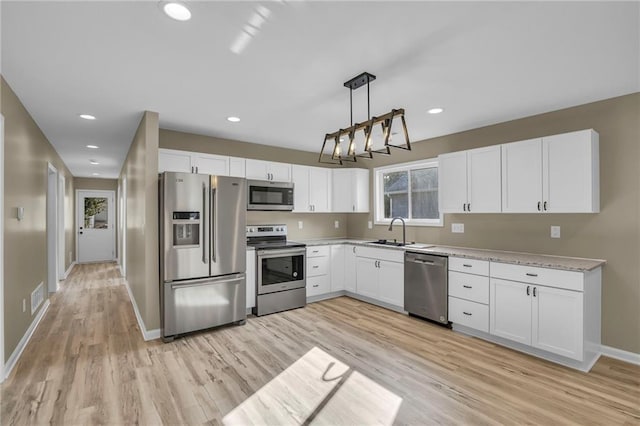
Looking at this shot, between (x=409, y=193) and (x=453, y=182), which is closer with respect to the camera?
(x=453, y=182)

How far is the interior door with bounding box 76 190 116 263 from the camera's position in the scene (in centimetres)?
881

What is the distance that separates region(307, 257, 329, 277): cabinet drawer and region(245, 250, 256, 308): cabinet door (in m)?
0.90

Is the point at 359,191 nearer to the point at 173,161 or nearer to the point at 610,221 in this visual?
the point at 173,161

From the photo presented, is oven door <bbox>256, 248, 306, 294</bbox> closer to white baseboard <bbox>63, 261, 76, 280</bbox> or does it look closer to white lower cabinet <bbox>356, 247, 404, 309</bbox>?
white lower cabinet <bbox>356, 247, 404, 309</bbox>

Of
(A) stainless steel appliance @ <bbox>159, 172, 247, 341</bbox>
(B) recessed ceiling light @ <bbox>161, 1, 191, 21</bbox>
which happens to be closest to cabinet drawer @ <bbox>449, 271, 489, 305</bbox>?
(A) stainless steel appliance @ <bbox>159, 172, 247, 341</bbox>

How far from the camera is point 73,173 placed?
8109 millimetres

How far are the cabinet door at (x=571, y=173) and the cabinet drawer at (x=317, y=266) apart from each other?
292 cm

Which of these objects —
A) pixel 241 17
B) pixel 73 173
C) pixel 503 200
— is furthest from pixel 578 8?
pixel 73 173

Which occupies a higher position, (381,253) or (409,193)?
(409,193)

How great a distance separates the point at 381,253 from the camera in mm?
4461

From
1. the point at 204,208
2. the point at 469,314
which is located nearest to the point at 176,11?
the point at 204,208

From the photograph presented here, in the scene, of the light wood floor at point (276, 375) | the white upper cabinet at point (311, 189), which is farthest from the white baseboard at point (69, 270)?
the white upper cabinet at point (311, 189)

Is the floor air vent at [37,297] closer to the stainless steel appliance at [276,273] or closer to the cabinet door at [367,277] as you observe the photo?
the stainless steel appliance at [276,273]

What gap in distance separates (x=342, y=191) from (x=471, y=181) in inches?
86.5
